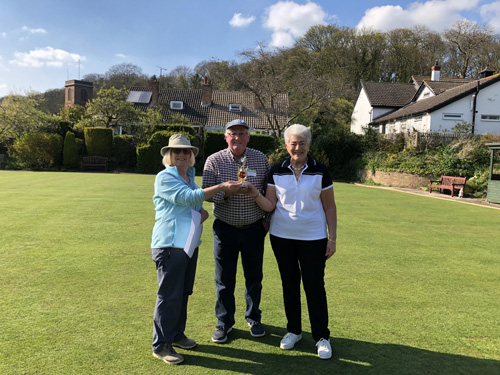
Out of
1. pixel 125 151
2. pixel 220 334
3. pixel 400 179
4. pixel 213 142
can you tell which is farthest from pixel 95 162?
pixel 220 334

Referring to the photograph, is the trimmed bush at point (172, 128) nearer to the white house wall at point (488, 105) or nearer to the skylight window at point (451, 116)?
the skylight window at point (451, 116)

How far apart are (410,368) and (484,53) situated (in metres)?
49.1

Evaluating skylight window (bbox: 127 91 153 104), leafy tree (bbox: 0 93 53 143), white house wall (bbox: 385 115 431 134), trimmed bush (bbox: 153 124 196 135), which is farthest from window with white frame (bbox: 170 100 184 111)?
white house wall (bbox: 385 115 431 134)

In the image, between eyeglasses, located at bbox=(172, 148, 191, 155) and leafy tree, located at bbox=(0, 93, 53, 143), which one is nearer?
eyeglasses, located at bbox=(172, 148, 191, 155)

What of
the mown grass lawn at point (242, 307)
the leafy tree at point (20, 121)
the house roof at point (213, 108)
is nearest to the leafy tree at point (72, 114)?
the house roof at point (213, 108)

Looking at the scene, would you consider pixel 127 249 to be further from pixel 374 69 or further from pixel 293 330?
pixel 374 69

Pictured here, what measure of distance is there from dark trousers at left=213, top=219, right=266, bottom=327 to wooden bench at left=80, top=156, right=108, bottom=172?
25.5 metres

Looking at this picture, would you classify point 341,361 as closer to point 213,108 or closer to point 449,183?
point 449,183

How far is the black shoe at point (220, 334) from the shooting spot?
123 inches

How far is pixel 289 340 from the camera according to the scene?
3.09 m

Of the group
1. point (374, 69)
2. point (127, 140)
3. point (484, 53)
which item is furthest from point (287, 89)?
point (484, 53)

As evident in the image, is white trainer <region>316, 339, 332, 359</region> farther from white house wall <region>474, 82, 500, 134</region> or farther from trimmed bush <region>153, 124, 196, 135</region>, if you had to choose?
white house wall <region>474, 82, 500, 134</region>

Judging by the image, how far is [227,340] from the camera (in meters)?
3.19

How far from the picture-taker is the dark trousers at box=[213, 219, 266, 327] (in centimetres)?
323
